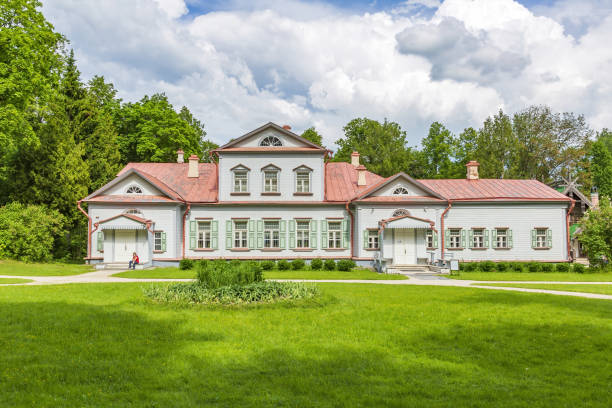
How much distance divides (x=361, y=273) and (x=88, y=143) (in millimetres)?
24254

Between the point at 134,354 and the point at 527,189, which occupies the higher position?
the point at 527,189

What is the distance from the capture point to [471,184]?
29.4 meters

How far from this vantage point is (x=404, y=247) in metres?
25.7

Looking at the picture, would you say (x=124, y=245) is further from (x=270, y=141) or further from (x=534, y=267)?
(x=534, y=267)

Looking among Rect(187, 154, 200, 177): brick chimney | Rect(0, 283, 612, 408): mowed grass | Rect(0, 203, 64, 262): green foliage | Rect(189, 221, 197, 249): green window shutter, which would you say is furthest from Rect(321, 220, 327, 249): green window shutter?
Rect(0, 203, 64, 262): green foliage

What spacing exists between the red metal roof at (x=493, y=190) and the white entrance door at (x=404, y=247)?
4.07m

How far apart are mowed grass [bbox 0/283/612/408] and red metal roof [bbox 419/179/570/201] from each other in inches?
639

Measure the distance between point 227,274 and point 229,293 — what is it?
2.51 ft

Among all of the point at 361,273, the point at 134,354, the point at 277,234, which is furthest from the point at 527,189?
the point at 134,354

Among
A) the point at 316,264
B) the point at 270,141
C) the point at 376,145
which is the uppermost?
the point at 376,145

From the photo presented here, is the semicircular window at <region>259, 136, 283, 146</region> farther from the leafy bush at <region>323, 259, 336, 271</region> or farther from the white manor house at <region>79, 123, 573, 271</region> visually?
the leafy bush at <region>323, 259, 336, 271</region>

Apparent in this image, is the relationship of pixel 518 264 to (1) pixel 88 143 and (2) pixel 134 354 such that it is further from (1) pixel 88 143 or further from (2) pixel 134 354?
(1) pixel 88 143

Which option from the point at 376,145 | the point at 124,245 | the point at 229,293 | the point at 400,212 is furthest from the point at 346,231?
the point at 376,145

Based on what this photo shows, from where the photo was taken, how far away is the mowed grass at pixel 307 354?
5.52 meters
